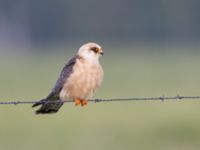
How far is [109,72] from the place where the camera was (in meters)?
33.5

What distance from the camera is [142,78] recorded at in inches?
1243

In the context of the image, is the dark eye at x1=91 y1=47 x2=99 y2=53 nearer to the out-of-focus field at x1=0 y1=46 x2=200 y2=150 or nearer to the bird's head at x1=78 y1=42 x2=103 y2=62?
the bird's head at x1=78 y1=42 x2=103 y2=62

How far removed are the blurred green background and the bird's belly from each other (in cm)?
483

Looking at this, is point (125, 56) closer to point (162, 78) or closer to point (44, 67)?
point (44, 67)

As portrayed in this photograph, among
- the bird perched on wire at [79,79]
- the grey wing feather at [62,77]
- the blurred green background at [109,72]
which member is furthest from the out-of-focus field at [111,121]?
the bird perched on wire at [79,79]

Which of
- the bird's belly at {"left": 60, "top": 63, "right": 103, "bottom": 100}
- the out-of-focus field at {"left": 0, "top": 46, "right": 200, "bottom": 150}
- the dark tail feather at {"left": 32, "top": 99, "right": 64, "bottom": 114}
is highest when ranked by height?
the out-of-focus field at {"left": 0, "top": 46, "right": 200, "bottom": 150}

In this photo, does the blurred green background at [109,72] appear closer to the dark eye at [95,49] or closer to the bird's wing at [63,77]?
the bird's wing at [63,77]

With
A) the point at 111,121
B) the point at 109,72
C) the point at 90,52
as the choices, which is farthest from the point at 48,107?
the point at 109,72

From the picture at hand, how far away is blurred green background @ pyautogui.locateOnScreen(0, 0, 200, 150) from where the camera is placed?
1582cm

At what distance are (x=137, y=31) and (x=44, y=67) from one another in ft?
90.2

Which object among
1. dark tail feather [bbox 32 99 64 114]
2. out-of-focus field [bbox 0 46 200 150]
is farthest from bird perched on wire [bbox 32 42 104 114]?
out-of-focus field [bbox 0 46 200 150]

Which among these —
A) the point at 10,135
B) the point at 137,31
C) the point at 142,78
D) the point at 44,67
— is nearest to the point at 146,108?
the point at 10,135

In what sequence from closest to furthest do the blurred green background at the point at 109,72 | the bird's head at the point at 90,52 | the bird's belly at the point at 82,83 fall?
the bird's belly at the point at 82,83 → the bird's head at the point at 90,52 → the blurred green background at the point at 109,72

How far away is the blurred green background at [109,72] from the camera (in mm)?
15820
